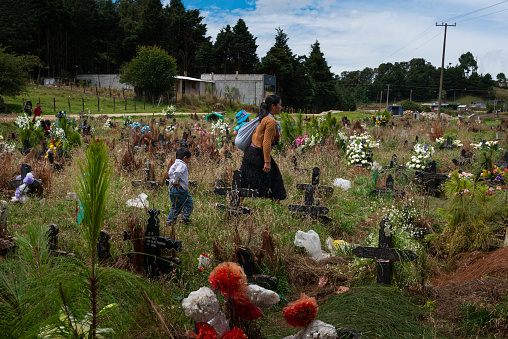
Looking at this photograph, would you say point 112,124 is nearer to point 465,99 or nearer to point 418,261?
point 418,261

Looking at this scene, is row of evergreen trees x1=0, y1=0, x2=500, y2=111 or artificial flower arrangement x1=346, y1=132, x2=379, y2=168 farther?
row of evergreen trees x1=0, y1=0, x2=500, y2=111

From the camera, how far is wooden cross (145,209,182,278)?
137 inches

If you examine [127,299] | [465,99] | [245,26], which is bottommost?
[127,299]

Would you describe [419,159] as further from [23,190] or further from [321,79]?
[321,79]

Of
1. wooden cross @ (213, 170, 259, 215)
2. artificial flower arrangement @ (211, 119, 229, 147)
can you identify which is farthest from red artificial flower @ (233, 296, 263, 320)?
artificial flower arrangement @ (211, 119, 229, 147)

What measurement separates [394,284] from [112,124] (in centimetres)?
1587

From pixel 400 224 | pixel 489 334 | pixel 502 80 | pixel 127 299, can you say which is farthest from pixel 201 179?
pixel 502 80

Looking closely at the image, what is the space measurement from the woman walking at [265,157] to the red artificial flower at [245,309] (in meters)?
3.87

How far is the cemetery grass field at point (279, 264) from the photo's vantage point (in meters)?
1.73

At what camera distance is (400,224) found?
17.6 ft

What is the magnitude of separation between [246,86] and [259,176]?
43729mm

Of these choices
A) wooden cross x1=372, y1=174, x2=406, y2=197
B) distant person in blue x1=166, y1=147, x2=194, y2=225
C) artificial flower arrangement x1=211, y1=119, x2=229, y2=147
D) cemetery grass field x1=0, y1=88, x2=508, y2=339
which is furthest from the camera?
artificial flower arrangement x1=211, y1=119, x2=229, y2=147

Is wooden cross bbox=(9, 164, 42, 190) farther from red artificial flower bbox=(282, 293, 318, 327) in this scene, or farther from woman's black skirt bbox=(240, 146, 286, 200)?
red artificial flower bbox=(282, 293, 318, 327)

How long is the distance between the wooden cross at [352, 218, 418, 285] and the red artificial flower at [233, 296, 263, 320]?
1.81 meters
